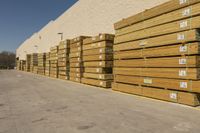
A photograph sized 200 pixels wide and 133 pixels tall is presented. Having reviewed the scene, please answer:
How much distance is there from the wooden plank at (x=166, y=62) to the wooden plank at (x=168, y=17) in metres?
1.11

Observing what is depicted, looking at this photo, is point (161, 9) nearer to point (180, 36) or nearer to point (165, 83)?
point (180, 36)

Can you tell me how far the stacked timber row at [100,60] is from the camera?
9336 millimetres

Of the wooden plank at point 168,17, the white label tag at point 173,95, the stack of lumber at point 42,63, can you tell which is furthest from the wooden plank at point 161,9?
the stack of lumber at point 42,63

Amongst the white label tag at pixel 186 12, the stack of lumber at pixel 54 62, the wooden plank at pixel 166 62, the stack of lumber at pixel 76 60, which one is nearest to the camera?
the wooden plank at pixel 166 62

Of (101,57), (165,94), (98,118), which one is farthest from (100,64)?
(98,118)

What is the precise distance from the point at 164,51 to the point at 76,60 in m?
7.25

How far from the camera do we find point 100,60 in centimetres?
964

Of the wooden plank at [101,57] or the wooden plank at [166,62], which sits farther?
the wooden plank at [101,57]

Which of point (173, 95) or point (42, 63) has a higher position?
point (42, 63)

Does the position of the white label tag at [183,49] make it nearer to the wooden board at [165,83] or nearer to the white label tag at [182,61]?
the white label tag at [182,61]

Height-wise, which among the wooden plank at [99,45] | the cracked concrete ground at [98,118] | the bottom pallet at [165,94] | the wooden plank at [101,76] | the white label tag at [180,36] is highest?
the wooden plank at [99,45]

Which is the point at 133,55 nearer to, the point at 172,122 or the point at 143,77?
the point at 143,77

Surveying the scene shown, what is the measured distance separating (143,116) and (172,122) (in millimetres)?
621

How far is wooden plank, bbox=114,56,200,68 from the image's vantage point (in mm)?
5114
